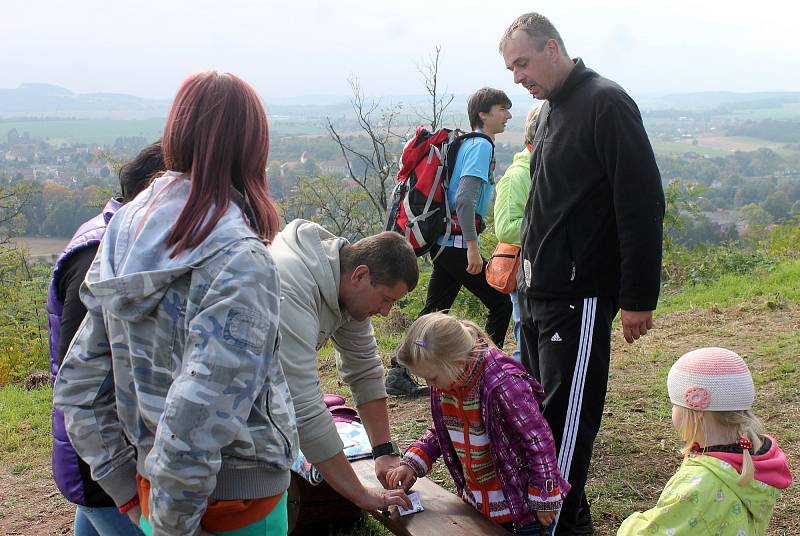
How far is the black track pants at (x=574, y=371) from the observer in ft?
10.0

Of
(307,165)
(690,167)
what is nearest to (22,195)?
(307,165)

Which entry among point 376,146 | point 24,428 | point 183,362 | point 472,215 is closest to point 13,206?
point 376,146

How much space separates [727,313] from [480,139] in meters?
3.58

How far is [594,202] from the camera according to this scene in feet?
10.0

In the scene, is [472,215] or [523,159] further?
[472,215]

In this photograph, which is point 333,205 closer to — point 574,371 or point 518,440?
point 574,371

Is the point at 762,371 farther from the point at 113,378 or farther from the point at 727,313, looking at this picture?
the point at 113,378

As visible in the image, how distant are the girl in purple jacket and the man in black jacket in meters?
0.26

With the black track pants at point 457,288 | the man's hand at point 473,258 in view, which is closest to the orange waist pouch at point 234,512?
the man's hand at point 473,258

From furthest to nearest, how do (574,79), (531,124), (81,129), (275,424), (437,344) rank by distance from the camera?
(81,129), (531,124), (574,79), (437,344), (275,424)

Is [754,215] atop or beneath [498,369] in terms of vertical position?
beneath

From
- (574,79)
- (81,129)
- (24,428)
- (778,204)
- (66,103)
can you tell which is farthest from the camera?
(66,103)

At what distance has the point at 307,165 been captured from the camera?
2514 cm

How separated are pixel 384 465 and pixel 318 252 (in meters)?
0.98
